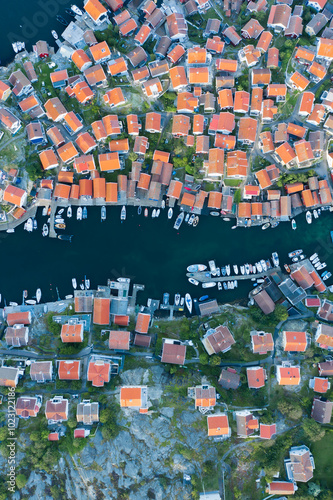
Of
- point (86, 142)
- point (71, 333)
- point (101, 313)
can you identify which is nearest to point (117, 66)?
point (86, 142)

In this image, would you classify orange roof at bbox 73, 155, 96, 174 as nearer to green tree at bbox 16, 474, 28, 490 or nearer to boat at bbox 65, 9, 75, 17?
boat at bbox 65, 9, 75, 17

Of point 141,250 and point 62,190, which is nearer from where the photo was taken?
point 62,190

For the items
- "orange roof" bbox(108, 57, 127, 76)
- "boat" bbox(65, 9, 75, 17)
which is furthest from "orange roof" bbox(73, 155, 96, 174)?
"boat" bbox(65, 9, 75, 17)

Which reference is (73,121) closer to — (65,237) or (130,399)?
(65,237)

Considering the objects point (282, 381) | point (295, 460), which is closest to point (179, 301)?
point (282, 381)

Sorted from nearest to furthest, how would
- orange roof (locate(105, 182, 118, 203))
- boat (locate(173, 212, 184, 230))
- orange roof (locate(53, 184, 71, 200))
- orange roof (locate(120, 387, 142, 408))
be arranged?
orange roof (locate(120, 387, 142, 408)) < orange roof (locate(53, 184, 71, 200)) < orange roof (locate(105, 182, 118, 203)) < boat (locate(173, 212, 184, 230))

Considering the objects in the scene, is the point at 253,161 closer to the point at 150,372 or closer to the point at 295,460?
the point at 150,372
